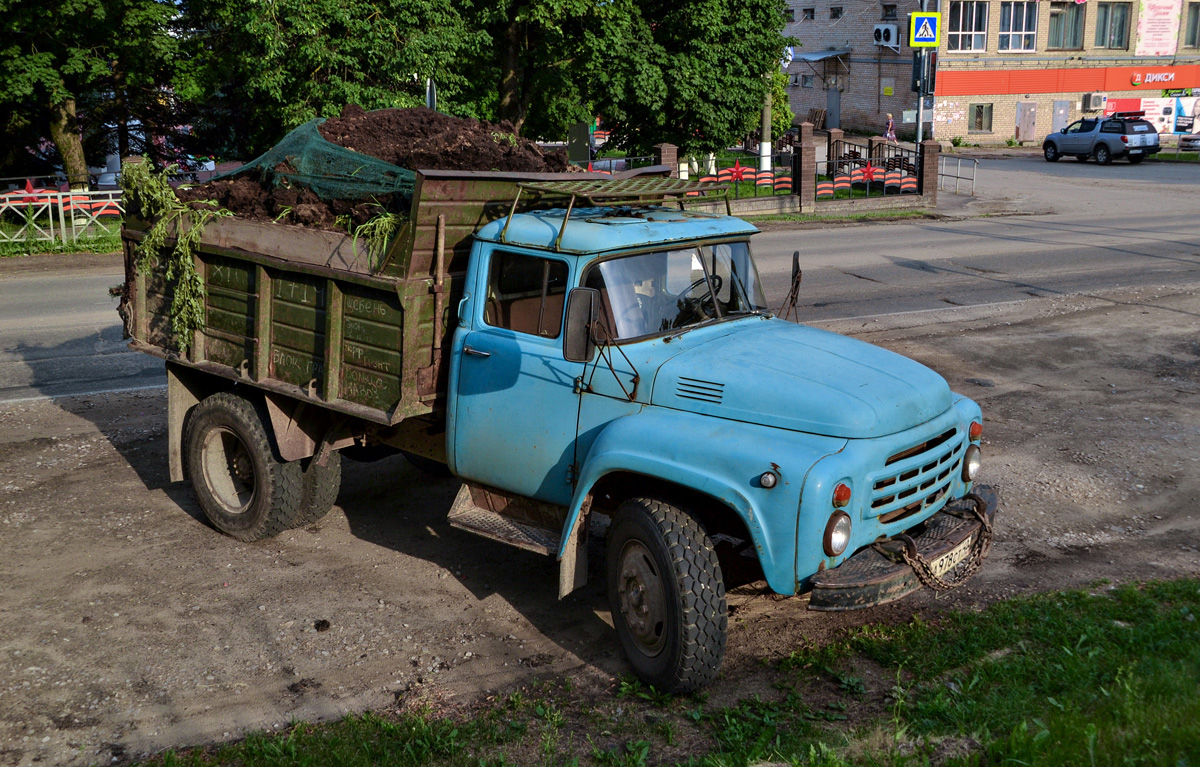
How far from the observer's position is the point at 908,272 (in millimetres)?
17844

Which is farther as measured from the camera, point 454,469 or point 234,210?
point 234,210

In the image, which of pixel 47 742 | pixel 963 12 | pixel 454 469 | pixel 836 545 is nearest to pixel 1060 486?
pixel 836 545

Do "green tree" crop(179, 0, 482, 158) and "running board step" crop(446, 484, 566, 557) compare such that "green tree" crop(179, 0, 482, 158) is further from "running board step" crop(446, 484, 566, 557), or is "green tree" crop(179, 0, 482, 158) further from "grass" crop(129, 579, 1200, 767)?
"grass" crop(129, 579, 1200, 767)

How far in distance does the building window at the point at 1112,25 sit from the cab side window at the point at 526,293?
175 feet

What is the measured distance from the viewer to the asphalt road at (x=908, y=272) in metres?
12.1

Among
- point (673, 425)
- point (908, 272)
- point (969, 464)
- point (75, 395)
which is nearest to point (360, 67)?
point (908, 272)

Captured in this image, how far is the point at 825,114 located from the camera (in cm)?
5525

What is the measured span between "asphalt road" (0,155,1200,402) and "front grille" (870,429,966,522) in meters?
8.71

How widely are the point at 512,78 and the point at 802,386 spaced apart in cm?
2140

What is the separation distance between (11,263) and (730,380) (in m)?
18.4

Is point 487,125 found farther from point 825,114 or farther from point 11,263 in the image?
point 825,114

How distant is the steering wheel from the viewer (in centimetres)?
577

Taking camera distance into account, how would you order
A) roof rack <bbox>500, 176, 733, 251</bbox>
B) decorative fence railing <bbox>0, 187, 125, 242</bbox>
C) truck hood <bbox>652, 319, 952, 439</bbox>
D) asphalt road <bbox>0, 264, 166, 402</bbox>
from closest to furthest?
truck hood <bbox>652, 319, 952, 439</bbox>, roof rack <bbox>500, 176, 733, 251</bbox>, asphalt road <bbox>0, 264, 166, 402</bbox>, decorative fence railing <bbox>0, 187, 125, 242</bbox>

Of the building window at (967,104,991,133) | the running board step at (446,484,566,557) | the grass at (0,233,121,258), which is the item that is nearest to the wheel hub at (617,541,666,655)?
the running board step at (446,484,566,557)
